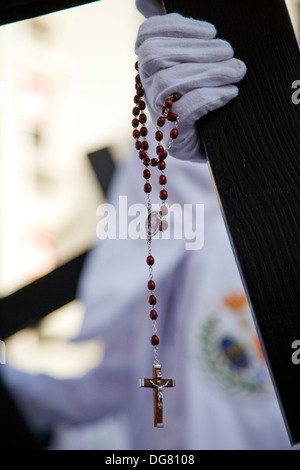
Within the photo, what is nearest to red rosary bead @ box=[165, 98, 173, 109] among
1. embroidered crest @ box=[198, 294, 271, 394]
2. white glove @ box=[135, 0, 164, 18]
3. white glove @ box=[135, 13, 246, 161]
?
white glove @ box=[135, 13, 246, 161]

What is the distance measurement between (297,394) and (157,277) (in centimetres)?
101

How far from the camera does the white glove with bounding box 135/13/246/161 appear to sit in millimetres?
555

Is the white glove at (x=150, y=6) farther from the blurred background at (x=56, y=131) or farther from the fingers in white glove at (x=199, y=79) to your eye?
the blurred background at (x=56, y=131)

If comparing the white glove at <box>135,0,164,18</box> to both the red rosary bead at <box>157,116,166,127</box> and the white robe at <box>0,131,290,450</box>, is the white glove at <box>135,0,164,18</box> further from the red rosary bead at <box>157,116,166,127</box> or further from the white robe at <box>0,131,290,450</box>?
the white robe at <box>0,131,290,450</box>

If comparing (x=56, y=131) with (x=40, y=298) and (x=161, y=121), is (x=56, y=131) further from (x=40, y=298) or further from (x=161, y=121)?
(x=161, y=121)

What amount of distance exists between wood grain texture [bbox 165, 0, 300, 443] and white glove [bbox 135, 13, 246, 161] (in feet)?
0.06

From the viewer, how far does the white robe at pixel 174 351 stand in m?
1.35

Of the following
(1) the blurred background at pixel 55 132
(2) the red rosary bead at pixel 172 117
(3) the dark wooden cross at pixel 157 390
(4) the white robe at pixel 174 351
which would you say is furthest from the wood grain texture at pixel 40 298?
(2) the red rosary bead at pixel 172 117

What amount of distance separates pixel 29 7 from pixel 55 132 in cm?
124

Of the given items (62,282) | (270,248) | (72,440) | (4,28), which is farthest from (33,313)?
(4,28)

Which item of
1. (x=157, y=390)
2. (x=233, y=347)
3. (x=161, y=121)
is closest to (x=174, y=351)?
(x=233, y=347)

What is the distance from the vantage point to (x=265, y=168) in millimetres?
536

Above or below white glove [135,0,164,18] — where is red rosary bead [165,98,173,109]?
below

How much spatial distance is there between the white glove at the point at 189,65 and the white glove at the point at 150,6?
10 centimetres
